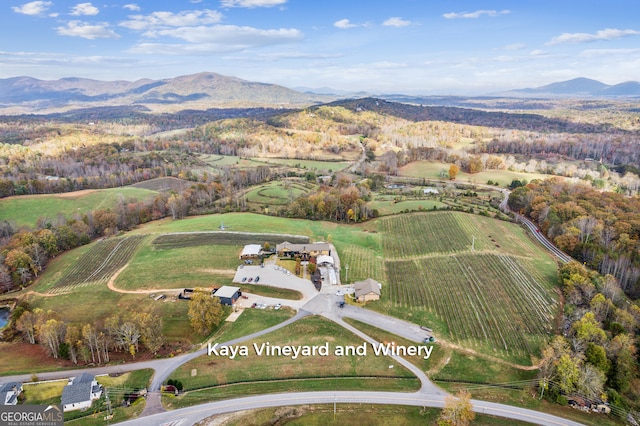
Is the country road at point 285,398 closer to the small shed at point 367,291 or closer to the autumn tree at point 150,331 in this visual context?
the autumn tree at point 150,331

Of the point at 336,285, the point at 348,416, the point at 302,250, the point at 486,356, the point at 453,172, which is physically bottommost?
the point at 348,416

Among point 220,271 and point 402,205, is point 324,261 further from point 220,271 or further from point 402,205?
point 402,205

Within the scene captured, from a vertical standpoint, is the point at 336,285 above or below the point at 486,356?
above

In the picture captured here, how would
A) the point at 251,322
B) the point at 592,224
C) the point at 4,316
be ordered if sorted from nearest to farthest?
the point at 251,322
the point at 4,316
the point at 592,224

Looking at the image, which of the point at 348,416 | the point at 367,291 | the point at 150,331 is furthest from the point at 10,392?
the point at 367,291

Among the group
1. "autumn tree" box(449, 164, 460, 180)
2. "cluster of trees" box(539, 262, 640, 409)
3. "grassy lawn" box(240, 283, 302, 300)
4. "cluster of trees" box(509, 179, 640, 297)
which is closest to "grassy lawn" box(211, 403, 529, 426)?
"cluster of trees" box(539, 262, 640, 409)
